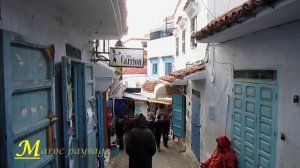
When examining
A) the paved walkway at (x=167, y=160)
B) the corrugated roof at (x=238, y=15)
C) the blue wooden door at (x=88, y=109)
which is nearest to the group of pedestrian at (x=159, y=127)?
the paved walkway at (x=167, y=160)

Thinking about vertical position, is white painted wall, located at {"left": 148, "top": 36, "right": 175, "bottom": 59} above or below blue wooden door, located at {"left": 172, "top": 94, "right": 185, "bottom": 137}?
above

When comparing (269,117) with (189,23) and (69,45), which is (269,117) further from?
(189,23)

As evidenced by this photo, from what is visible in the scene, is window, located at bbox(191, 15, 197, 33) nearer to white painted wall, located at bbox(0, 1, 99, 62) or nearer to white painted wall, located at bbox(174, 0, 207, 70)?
white painted wall, located at bbox(174, 0, 207, 70)

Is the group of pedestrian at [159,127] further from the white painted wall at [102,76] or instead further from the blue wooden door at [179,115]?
the white painted wall at [102,76]

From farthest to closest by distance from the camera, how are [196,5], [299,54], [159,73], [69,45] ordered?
1. [159,73]
2. [196,5]
3. [69,45]
4. [299,54]

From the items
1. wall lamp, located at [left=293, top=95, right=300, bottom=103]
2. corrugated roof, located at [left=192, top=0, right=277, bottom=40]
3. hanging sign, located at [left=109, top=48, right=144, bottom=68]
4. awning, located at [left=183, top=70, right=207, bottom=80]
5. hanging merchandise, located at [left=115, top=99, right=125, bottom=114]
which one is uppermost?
corrugated roof, located at [left=192, top=0, right=277, bottom=40]

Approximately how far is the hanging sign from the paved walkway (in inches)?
144

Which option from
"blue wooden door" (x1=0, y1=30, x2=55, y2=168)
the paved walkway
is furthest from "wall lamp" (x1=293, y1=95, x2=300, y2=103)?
the paved walkway

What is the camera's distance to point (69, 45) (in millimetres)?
5520

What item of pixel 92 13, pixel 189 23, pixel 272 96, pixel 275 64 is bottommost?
pixel 272 96

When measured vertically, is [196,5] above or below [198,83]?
above

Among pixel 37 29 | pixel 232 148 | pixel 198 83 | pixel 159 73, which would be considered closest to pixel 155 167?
pixel 198 83

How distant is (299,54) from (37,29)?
11.5ft

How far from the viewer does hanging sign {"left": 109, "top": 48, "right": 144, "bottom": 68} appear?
28.0ft
